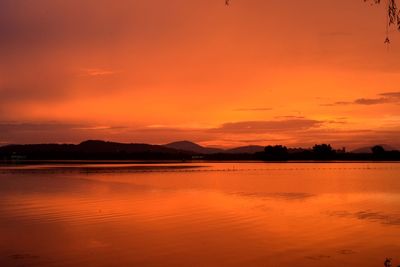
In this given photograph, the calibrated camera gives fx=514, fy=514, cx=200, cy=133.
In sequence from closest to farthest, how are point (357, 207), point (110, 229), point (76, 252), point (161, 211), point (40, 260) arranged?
point (40, 260) < point (76, 252) < point (110, 229) < point (161, 211) < point (357, 207)

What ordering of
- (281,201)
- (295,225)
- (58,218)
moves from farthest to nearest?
(281,201) → (58,218) → (295,225)

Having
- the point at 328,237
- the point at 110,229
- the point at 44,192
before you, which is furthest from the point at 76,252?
the point at 44,192

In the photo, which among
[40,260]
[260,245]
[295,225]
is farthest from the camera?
[295,225]

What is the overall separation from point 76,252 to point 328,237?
776 cm

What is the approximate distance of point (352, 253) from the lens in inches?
543

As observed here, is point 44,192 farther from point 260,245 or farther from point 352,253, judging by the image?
point 352,253

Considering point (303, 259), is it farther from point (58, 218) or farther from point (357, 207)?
point (357, 207)

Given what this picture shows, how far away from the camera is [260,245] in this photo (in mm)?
14898

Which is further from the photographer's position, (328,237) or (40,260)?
(328,237)

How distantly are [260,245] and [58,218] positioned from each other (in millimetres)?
9376

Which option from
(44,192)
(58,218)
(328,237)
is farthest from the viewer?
(44,192)

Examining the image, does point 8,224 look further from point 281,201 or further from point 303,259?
point 281,201

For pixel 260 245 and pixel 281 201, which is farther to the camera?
pixel 281 201

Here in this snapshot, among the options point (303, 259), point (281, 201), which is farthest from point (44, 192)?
point (303, 259)
